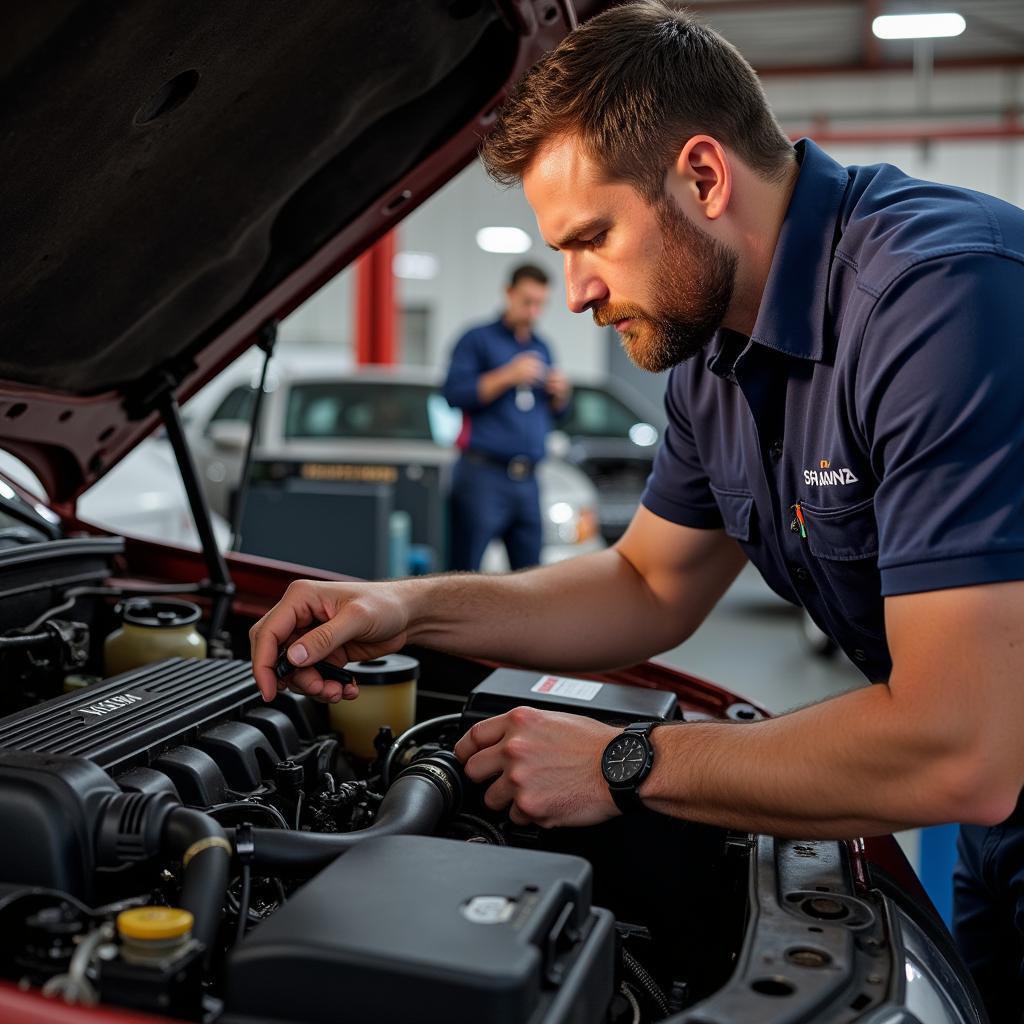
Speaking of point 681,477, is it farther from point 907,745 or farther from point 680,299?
point 907,745

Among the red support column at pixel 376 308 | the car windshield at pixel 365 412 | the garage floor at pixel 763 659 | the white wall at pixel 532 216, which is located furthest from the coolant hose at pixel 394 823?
the white wall at pixel 532 216

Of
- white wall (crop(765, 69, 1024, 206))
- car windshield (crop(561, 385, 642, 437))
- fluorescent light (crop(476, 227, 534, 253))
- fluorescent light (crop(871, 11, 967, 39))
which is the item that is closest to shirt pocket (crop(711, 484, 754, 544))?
fluorescent light (crop(871, 11, 967, 39))

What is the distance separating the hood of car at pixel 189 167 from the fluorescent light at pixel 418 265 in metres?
13.6

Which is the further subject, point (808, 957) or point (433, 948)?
point (808, 957)

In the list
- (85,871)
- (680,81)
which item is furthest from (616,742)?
(680,81)

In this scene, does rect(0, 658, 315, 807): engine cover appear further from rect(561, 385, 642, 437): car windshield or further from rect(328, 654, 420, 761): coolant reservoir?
rect(561, 385, 642, 437): car windshield

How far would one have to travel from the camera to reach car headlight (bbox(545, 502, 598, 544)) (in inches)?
225

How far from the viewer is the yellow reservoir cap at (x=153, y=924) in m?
0.84

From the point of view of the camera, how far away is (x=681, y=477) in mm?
1735

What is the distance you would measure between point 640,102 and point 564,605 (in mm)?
714

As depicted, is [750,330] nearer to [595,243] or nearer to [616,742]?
[595,243]

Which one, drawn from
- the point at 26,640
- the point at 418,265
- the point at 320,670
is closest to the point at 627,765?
the point at 320,670

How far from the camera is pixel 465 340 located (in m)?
5.32

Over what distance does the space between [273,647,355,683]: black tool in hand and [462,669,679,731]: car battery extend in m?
0.15
